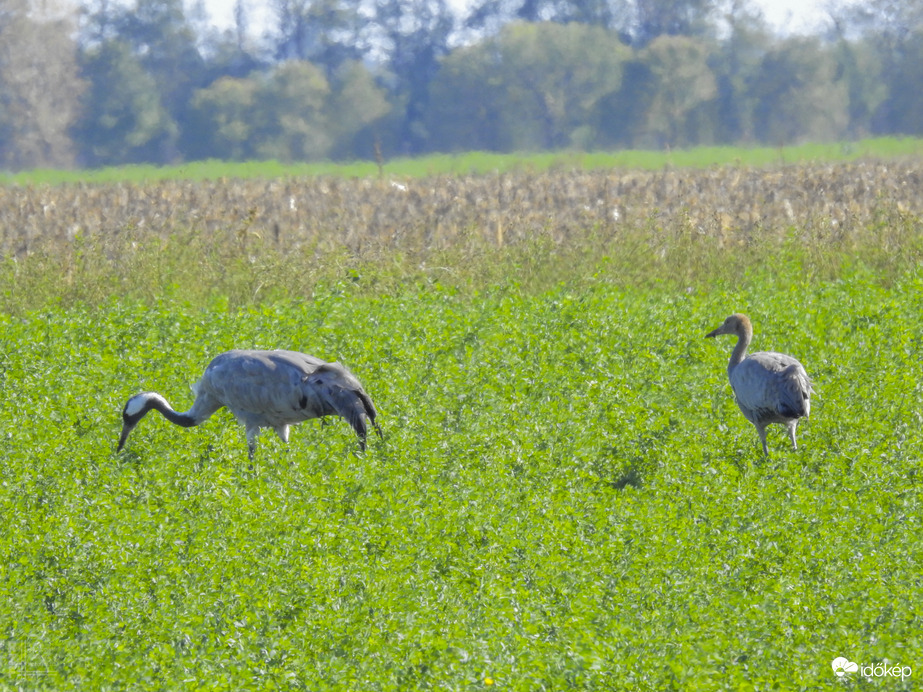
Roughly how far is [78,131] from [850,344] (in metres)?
50.3

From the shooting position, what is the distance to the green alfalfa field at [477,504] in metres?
5.54

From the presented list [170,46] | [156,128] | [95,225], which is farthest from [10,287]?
[170,46]

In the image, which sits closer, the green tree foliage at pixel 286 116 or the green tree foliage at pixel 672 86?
the green tree foliage at pixel 286 116

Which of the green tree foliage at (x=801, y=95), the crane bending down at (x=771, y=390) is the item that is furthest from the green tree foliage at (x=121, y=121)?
the crane bending down at (x=771, y=390)

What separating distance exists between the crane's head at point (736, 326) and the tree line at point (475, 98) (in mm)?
42086

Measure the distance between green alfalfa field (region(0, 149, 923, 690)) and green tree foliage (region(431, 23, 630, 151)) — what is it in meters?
43.1

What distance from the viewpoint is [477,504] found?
24.1 ft

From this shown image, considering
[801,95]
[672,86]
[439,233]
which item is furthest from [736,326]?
[801,95]

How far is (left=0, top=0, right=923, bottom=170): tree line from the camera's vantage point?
2133 inches

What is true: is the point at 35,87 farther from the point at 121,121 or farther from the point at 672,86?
the point at 672,86

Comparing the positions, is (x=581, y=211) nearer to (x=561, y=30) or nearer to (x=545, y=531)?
(x=545, y=531)

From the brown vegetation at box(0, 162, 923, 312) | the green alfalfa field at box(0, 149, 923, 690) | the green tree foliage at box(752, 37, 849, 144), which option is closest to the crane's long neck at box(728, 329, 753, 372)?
the green alfalfa field at box(0, 149, 923, 690)

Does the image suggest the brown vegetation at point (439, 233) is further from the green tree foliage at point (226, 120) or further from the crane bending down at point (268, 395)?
the green tree foliage at point (226, 120)

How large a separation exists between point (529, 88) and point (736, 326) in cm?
4816
